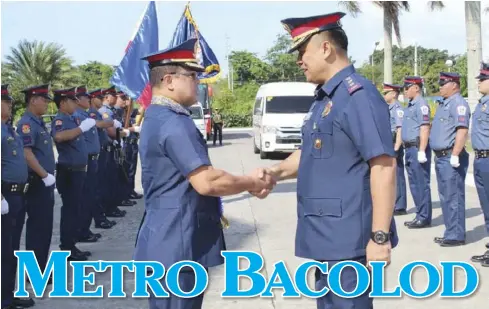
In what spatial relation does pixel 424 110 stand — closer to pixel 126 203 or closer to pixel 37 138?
pixel 37 138

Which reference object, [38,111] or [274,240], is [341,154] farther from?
[274,240]

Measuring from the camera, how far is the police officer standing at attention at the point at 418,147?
786 centimetres

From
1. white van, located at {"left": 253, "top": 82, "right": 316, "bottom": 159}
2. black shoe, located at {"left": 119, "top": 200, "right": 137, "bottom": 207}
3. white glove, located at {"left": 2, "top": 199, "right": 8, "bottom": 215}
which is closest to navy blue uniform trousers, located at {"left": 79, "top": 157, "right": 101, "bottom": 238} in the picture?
white glove, located at {"left": 2, "top": 199, "right": 8, "bottom": 215}

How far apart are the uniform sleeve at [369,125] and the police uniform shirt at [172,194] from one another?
74 centimetres

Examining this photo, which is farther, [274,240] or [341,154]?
[274,240]

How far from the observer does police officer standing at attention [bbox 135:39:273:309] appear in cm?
291

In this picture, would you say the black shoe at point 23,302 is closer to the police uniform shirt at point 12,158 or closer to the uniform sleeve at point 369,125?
the police uniform shirt at point 12,158

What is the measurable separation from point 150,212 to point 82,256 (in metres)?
3.87

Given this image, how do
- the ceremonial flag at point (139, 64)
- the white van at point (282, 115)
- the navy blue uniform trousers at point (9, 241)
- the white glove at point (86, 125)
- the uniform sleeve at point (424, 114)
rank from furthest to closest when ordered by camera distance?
the white van at point (282, 115) < the ceremonial flag at point (139, 64) < the uniform sleeve at point (424, 114) < the white glove at point (86, 125) < the navy blue uniform trousers at point (9, 241)

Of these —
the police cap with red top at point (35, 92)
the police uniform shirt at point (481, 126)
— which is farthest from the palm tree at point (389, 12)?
the police cap with red top at point (35, 92)

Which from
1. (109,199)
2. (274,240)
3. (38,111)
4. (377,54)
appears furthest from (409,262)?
(377,54)

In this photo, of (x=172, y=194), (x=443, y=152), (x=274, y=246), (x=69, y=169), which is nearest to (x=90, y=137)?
(x=69, y=169)

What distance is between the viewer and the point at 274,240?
729 cm

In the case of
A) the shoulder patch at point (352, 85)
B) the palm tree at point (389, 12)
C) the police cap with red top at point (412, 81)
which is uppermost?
the palm tree at point (389, 12)
